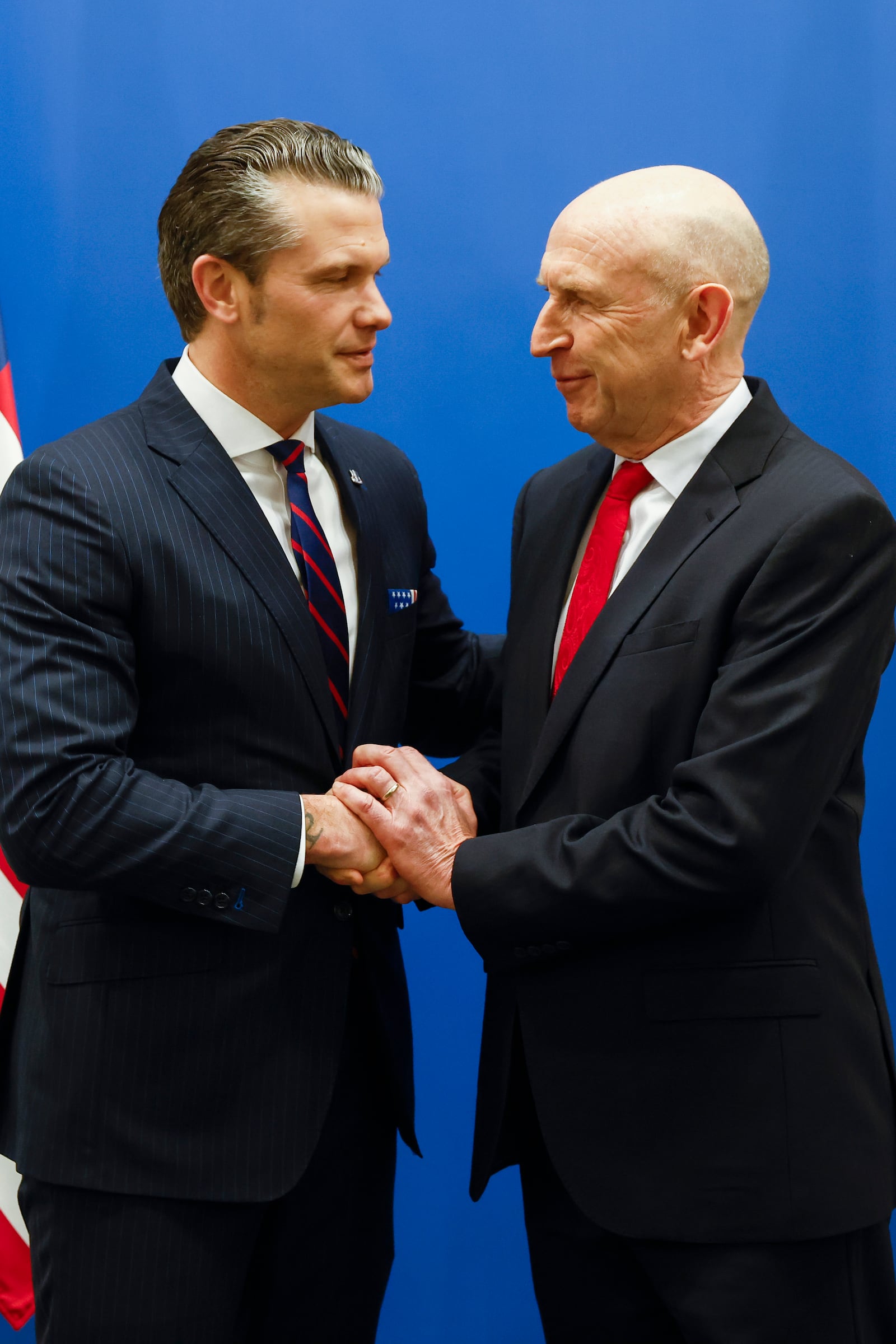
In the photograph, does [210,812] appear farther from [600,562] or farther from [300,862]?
[600,562]

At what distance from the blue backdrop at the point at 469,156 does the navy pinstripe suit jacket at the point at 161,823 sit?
3.23 feet

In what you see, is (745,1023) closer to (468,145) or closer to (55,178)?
(468,145)

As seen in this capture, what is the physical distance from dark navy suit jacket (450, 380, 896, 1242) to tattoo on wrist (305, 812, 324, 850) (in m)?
0.19

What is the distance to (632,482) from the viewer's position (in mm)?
1817

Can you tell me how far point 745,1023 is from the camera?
63.5 inches

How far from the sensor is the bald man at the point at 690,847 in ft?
5.11

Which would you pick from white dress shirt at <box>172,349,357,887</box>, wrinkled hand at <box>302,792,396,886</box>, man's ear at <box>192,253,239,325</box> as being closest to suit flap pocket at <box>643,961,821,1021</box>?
wrinkled hand at <box>302,792,396,886</box>

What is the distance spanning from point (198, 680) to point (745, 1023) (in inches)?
31.5

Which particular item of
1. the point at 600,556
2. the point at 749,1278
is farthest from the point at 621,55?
the point at 749,1278

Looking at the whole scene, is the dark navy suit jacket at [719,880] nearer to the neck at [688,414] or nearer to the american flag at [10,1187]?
the neck at [688,414]

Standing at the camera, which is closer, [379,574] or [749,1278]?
[749,1278]

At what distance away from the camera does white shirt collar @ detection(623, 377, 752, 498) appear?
1762 millimetres

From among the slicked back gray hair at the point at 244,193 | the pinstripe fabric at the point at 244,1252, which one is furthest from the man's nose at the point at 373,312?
the pinstripe fabric at the point at 244,1252

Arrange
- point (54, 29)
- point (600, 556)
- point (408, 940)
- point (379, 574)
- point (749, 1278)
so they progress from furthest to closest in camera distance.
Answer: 1. point (408, 940)
2. point (54, 29)
3. point (379, 574)
4. point (600, 556)
5. point (749, 1278)
